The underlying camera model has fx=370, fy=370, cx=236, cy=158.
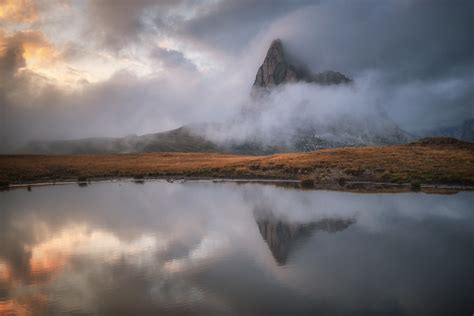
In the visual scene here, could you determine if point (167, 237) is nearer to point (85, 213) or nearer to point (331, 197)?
point (85, 213)

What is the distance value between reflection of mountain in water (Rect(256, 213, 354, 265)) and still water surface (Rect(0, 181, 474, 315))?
0.11 meters

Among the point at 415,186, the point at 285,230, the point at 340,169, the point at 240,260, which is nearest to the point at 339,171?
the point at 340,169

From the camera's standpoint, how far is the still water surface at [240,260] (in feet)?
→ 44.4

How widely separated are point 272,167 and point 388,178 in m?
24.0

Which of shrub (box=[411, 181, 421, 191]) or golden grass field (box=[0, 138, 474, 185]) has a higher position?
golden grass field (box=[0, 138, 474, 185])

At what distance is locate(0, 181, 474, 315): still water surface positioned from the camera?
44.4ft

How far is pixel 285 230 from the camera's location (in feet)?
Answer: 84.4

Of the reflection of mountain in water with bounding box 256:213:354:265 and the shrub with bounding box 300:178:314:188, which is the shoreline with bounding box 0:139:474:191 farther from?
the reflection of mountain in water with bounding box 256:213:354:265

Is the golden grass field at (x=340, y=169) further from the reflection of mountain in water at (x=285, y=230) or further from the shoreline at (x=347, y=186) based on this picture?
the reflection of mountain in water at (x=285, y=230)

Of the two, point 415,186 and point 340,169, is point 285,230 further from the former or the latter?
point 340,169

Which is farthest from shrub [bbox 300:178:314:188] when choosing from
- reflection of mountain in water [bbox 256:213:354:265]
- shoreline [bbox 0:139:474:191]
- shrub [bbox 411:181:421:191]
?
reflection of mountain in water [bbox 256:213:354:265]

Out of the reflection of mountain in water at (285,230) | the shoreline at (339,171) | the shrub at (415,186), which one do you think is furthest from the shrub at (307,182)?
the reflection of mountain in water at (285,230)

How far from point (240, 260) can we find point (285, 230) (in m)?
7.53

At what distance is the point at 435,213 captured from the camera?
1220 inches
